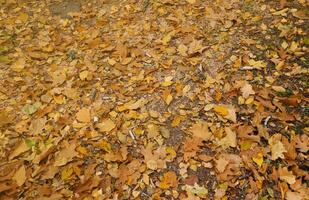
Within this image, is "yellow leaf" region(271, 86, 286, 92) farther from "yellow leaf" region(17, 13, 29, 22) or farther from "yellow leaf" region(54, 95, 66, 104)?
"yellow leaf" region(17, 13, 29, 22)

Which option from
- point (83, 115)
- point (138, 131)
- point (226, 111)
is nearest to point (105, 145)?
point (138, 131)

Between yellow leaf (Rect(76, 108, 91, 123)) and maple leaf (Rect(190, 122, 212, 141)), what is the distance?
1013 millimetres

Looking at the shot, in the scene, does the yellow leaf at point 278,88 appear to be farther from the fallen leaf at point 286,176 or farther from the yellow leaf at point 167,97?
the yellow leaf at point 167,97

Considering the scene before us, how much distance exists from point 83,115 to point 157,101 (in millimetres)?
740

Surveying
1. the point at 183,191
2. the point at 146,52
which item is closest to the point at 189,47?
the point at 146,52

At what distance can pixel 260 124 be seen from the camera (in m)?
3.01

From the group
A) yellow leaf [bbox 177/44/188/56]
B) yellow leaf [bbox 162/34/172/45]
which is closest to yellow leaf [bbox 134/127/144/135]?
yellow leaf [bbox 177/44/188/56]

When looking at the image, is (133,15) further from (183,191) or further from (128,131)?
(183,191)

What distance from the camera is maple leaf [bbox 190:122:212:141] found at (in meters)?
2.99

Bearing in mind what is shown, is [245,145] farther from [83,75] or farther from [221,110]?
[83,75]

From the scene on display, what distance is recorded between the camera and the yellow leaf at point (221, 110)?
3137 mm

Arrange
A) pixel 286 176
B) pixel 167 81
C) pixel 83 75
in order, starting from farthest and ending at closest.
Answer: pixel 83 75 → pixel 167 81 → pixel 286 176

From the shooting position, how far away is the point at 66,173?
2855mm

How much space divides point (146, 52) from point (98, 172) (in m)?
1.60
